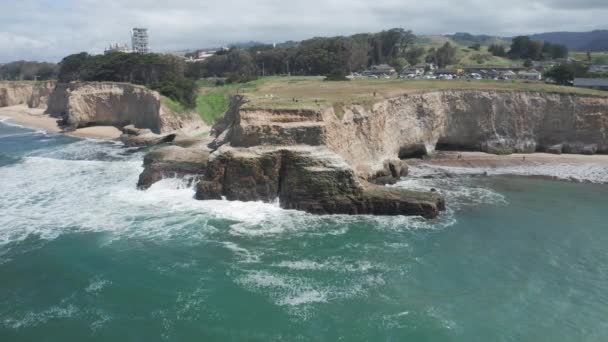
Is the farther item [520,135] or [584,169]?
[520,135]

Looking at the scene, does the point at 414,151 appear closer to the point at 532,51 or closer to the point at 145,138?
the point at 145,138

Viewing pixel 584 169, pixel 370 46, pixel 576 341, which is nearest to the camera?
pixel 576 341

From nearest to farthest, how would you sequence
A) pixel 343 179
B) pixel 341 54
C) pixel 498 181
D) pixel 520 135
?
1. pixel 343 179
2. pixel 498 181
3. pixel 520 135
4. pixel 341 54

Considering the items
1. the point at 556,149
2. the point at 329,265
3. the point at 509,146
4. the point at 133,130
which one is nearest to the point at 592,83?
the point at 556,149

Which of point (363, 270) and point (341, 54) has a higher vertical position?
point (341, 54)

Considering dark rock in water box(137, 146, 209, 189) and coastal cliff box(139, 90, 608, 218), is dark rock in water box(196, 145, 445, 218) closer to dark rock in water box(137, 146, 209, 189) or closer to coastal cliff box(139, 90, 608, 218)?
coastal cliff box(139, 90, 608, 218)

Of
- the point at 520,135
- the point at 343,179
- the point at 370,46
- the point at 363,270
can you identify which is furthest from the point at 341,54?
the point at 363,270

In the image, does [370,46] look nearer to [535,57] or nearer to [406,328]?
[535,57]
